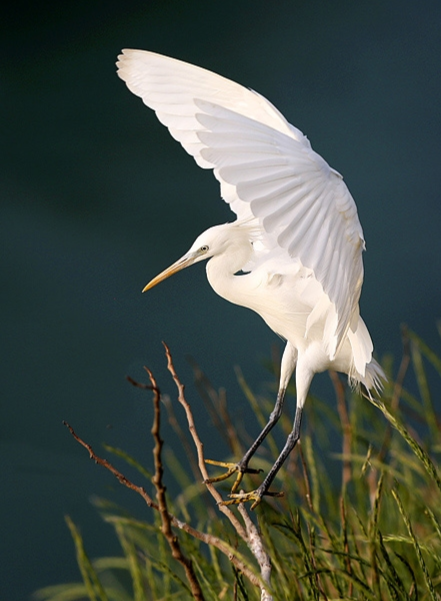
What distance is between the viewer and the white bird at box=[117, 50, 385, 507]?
0.58 meters

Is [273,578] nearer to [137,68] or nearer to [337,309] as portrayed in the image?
[337,309]

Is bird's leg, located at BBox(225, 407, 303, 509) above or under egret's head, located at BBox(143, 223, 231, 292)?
under

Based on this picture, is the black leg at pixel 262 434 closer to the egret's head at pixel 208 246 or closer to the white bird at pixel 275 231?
the white bird at pixel 275 231

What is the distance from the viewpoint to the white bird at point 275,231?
584 millimetres

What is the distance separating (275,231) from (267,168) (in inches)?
2.6

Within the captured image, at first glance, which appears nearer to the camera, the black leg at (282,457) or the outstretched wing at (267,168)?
the outstretched wing at (267,168)

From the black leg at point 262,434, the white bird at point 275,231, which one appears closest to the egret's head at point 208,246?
the white bird at point 275,231


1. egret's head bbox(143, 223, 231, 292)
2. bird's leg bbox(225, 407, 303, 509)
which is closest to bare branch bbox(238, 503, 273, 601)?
bird's leg bbox(225, 407, 303, 509)

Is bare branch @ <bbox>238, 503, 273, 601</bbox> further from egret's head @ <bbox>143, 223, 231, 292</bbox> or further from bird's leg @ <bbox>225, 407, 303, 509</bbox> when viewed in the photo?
egret's head @ <bbox>143, 223, 231, 292</bbox>

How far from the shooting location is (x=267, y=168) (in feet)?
1.94

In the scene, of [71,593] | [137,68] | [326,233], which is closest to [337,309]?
[326,233]

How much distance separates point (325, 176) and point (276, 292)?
0.15 m

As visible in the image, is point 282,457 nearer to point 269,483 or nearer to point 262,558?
point 269,483

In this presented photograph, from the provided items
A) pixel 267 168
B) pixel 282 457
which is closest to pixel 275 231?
pixel 267 168
